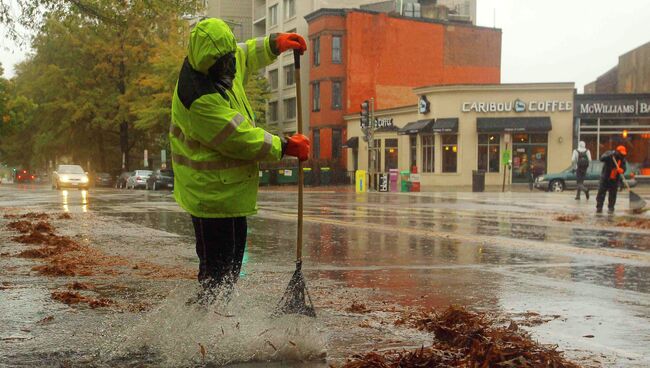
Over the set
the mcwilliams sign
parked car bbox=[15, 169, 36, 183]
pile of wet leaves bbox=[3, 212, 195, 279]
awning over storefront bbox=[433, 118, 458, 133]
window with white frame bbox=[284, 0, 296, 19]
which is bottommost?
parked car bbox=[15, 169, 36, 183]

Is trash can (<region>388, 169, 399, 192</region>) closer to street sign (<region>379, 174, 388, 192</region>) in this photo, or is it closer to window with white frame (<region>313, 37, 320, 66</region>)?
→ street sign (<region>379, 174, 388, 192</region>)

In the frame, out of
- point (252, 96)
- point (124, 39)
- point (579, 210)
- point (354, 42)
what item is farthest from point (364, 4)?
point (579, 210)

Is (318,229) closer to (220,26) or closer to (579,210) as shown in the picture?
(220,26)

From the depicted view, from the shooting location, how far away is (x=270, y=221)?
44.1 feet

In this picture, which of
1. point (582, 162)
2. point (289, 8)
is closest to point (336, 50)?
point (289, 8)

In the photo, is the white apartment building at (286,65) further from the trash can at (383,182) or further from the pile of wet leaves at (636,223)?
the pile of wet leaves at (636,223)

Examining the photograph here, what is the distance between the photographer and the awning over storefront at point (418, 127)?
139 ft

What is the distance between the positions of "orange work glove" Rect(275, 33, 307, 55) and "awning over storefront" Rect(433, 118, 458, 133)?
37317mm

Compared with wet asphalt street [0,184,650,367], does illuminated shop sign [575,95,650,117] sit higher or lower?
higher

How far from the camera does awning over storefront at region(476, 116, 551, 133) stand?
132ft

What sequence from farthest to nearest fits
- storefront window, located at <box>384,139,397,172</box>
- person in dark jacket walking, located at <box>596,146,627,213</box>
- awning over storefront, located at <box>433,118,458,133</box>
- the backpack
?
storefront window, located at <box>384,139,397,172</box> < awning over storefront, located at <box>433,118,458,133</box> < the backpack < person in dark jacket walking, located at <box>596,146,627,213</box>

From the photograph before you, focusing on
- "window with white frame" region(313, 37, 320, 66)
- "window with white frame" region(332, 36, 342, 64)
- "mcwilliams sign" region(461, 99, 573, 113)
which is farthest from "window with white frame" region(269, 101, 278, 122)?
"mcwilliams sign" region(461, 99, 573, 113)

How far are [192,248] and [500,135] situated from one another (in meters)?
34.7

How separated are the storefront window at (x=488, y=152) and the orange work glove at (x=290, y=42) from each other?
38212mm
